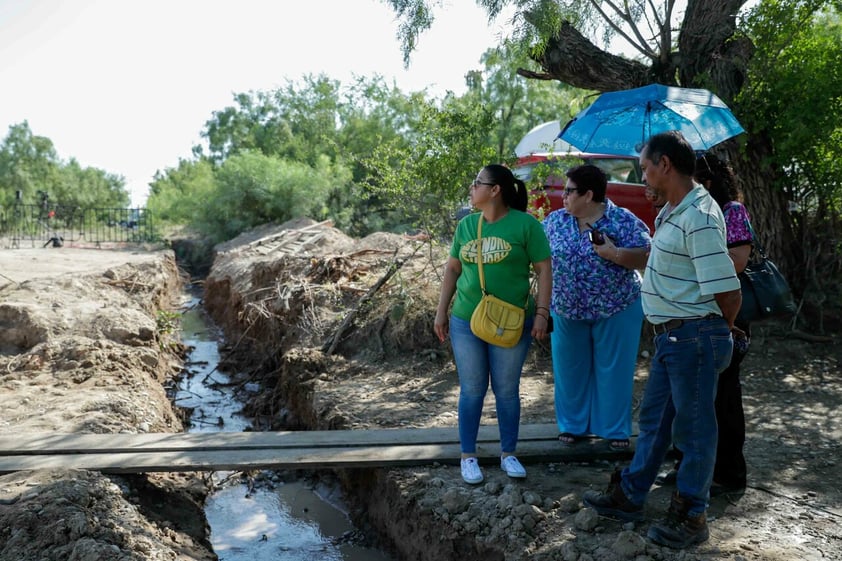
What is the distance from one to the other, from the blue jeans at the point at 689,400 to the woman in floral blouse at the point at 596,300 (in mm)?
877

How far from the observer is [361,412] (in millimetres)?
6285

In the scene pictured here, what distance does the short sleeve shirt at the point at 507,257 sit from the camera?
397 centimetres

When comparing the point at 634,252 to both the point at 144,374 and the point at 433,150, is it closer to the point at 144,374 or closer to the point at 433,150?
the point at 433,150

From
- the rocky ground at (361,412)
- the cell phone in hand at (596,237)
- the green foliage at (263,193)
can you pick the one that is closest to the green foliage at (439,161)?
the rocky ground at (361,412)

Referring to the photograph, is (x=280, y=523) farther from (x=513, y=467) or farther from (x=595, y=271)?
(x=595, y=271)

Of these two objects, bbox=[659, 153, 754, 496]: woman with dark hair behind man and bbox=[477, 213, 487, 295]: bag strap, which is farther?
bbox=[477, 213, 487, 295]: bag strap

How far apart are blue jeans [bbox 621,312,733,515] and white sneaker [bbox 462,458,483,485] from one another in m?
1.09

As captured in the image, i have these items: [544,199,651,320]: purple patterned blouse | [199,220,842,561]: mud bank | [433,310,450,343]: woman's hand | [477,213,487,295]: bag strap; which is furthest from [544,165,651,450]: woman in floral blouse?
[433,310,450,343]: woman's hand

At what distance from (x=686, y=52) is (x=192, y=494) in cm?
667

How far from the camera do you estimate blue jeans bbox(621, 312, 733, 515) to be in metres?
3.17

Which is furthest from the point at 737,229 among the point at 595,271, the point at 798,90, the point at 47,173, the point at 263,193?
the point at 47,173

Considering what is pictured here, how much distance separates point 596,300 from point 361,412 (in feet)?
→ 8.92

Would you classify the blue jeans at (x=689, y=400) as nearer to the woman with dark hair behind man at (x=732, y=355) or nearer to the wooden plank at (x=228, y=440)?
the woman with dark hair behind man at (x=732, y=355)

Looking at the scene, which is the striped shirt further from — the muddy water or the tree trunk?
the tree trunk
